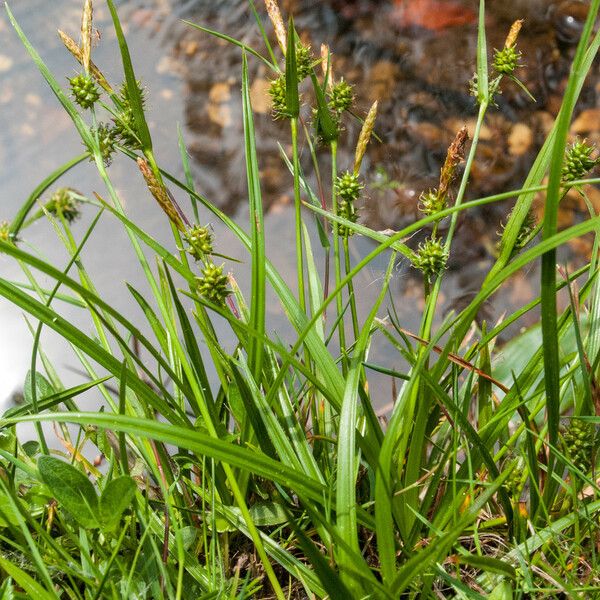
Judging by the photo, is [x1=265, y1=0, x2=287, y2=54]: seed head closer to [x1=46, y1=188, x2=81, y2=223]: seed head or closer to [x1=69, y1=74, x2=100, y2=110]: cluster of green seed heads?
[x1=69, y1=74, x2=100, y2=110]: cluster of green seed heads

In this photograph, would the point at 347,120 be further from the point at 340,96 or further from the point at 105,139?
the point at 105,139

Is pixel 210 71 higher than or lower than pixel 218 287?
higher

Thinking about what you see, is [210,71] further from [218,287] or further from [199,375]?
[218,287]

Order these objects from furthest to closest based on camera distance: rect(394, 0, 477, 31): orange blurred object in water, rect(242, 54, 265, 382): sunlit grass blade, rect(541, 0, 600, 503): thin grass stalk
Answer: rect(394, 0, 477, 31): orange blurred object in water
rect(242, 54, 265, 382): sunlit grass blade
rect(541, 0, 600, 503): thin grass stalk

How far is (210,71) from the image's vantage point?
2.29m

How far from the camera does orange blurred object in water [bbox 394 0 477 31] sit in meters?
2.38

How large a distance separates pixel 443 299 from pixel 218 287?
1233 millimetres

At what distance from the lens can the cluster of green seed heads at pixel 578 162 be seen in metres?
0.93

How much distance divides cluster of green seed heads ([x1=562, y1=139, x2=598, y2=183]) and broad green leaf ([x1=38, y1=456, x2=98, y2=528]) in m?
0.74

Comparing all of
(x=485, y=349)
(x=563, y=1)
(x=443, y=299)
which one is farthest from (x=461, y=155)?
(x=563, y=1)

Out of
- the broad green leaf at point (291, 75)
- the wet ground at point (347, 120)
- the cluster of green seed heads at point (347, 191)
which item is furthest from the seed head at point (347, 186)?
the wet ground at point (347, 120)

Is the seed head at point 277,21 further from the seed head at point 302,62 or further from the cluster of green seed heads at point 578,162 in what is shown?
the cluster of green seed heads at point 578,162

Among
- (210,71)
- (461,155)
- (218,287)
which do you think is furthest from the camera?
(210,71)

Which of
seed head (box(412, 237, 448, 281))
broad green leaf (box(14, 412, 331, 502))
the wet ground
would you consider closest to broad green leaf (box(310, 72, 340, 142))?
seed head (box(412, 237, 448, 281))
